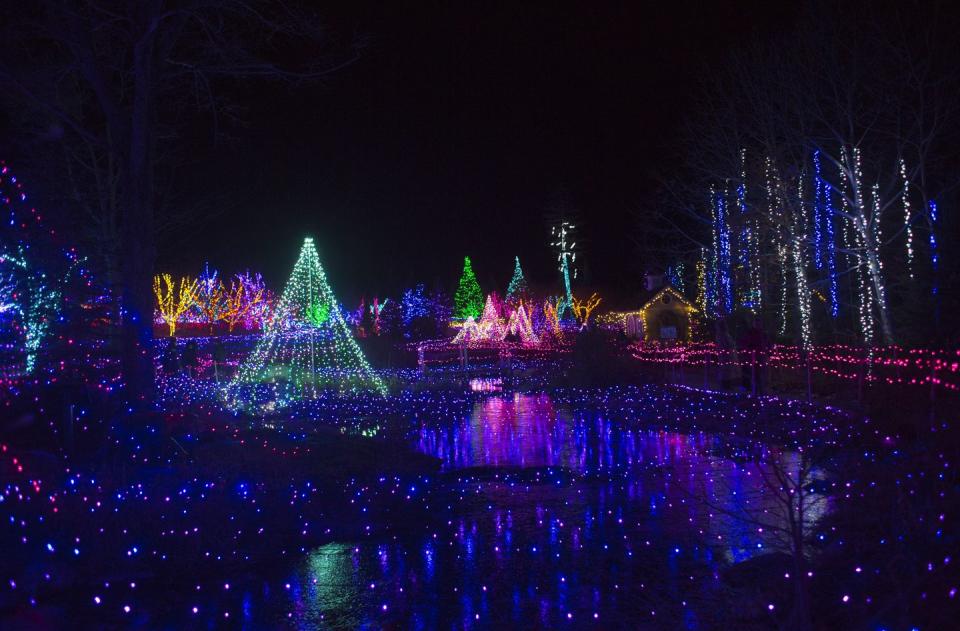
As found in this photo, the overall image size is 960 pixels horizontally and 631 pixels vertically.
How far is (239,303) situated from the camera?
70.8 m

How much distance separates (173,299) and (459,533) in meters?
59.7

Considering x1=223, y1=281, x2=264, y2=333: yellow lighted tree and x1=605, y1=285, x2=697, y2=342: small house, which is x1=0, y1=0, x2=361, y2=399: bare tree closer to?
x1=605, y1=285, x2=697, y2=342: small house

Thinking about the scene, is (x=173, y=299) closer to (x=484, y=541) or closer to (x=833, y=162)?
(x=833, y=162)

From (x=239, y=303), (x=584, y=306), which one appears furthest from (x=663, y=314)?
(x=239, y=303)

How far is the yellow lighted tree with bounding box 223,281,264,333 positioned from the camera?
6925cm

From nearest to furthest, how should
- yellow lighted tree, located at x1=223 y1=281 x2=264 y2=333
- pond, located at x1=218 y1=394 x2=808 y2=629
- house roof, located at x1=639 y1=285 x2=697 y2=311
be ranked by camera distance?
pond, located at x1=218 y1=394 x2=808 y2=629 → house roof, located at x1=639 y1=285 x2=697 y2=311 → yellow lighted tree, located at x1=223 y1=281 x2=264 y2=333

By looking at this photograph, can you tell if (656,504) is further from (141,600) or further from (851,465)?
(141,600)

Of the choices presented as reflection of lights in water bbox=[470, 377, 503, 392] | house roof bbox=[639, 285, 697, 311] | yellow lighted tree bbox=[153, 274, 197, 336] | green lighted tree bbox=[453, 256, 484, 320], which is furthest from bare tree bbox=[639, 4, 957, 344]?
yellow lighted tree bbox=[153, 274, 197, 336]

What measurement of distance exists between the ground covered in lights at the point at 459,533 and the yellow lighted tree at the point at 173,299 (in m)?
48.0

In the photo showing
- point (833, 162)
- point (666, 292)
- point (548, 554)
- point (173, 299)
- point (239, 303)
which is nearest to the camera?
point (548, 554)

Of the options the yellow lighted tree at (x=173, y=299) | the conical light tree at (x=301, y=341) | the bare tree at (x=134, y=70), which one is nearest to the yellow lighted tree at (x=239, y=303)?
the yellow lighted tree at (x=173, y=299)

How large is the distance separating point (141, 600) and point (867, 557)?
5209mm

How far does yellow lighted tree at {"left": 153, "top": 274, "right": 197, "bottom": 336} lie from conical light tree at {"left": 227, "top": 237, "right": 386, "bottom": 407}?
108ft

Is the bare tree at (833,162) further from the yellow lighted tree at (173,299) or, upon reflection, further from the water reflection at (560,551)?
the yellow lighted tree at (173,299)
